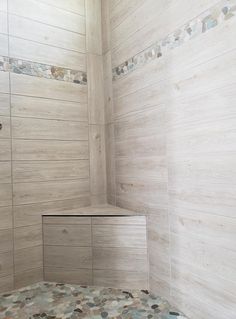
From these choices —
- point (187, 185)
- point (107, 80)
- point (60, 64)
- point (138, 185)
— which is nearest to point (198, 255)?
point (187, 185)

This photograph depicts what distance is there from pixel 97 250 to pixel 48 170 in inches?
23.8

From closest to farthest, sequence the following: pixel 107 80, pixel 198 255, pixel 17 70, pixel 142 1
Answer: pixel 198 255 < pixel 142 1 < pixel 17 70 < pixel 107 80

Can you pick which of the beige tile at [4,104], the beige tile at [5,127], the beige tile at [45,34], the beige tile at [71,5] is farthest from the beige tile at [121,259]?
the beige tile at [71,5]

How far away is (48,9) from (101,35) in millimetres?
413

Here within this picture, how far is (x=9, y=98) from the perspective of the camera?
159 cm

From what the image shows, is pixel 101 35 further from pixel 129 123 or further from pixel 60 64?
pixel 129 123

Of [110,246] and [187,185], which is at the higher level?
[187,185]

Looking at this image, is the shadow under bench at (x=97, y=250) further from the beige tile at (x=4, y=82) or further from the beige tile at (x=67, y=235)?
the beige tile at (x=4, y=82)

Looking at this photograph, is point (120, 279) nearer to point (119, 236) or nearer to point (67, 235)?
point (119, 236)

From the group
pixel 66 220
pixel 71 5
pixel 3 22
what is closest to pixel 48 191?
pixel 66 220

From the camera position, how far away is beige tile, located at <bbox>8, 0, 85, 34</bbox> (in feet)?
5.37

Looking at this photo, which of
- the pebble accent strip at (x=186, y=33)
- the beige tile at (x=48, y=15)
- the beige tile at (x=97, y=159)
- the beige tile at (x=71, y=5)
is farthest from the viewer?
the beige tile at (x=97, y=159)

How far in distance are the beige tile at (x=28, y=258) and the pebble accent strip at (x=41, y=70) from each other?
113 cm

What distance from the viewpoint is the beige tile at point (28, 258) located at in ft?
5.26
